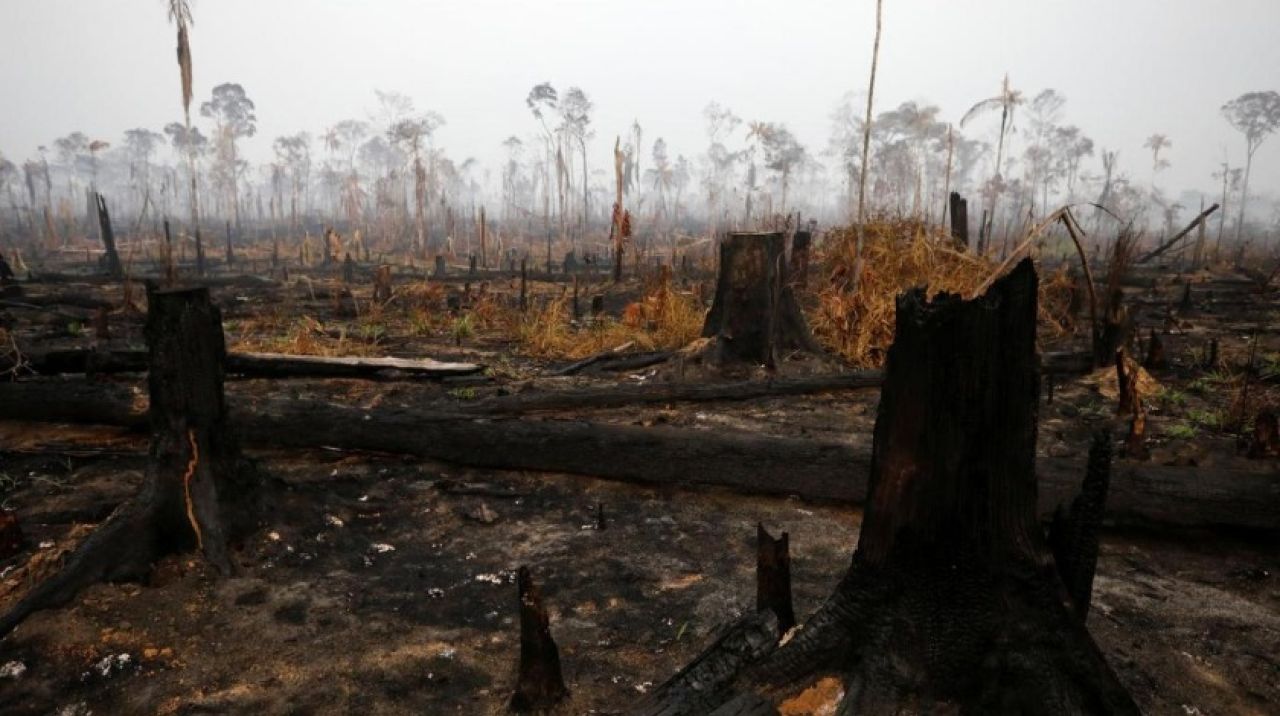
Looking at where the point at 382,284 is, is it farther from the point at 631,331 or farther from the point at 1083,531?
the point at 1083,531

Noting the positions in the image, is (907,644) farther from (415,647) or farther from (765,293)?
(765,293)

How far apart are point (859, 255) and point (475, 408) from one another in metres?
5.91

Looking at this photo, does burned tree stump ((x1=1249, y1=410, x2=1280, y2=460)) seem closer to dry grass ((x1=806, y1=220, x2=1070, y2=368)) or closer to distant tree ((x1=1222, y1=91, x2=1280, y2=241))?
dry grass ((x1=806, y1=220, x2=1070, y2=368))

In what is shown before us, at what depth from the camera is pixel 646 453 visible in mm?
4355

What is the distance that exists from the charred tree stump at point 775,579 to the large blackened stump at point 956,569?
0.27m

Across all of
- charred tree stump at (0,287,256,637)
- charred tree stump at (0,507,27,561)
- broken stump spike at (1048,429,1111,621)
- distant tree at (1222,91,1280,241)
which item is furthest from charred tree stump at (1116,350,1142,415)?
distant tree at (1222,91,1280,241)

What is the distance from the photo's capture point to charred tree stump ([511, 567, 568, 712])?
2242mm

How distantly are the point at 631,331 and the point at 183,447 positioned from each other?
6.55 metres

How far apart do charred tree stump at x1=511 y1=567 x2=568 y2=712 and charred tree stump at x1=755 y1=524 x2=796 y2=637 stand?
72cm

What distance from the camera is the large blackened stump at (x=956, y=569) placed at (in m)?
1.70

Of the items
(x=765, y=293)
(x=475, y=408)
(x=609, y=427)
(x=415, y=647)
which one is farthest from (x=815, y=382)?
(x=415, y=647)

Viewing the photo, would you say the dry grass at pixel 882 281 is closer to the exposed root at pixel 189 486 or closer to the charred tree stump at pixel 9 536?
the exposed root at pixel 189 486

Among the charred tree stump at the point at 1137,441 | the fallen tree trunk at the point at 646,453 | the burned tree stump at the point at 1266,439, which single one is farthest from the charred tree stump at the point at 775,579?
the burned tree stump at the point at 1266,439

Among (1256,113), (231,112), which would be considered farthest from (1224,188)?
(231,112)
